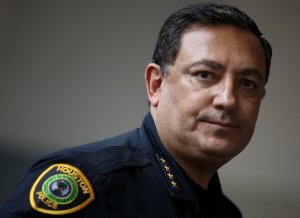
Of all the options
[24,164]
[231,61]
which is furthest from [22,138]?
[231,61]

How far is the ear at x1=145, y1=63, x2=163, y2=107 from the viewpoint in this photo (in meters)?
0.96

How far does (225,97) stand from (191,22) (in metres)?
0.24

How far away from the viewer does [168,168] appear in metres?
0.87

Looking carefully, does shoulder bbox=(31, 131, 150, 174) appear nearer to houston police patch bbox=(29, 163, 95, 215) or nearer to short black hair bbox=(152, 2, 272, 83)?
houston police patch bbox=(29, 163, 95, 215)

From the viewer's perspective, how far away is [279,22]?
1.73 m

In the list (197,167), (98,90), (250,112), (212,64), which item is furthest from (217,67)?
(98,90)

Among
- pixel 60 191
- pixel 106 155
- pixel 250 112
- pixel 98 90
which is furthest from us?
pixel 98 90

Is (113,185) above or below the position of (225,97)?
below

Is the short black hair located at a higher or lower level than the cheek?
higher

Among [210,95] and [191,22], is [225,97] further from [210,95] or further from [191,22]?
[191,22]

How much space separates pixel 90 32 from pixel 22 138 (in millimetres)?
552

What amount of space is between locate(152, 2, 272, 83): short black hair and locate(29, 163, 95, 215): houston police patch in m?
0.37

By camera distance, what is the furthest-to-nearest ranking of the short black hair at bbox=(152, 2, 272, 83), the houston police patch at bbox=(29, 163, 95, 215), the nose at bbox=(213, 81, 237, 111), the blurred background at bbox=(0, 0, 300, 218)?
the blurred background at bbox=(0, 0, 300, 218), the short black hair at bbox=(152, 2, 272, 83), the nose at bbox=(213, 81, 237, 111), the houston police patch at bbox=(29, 163, 95, 215)

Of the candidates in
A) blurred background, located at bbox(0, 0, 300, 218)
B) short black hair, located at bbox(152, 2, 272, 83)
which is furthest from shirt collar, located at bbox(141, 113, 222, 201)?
blurred background, located at bbox(0, 0, 300, 218)
